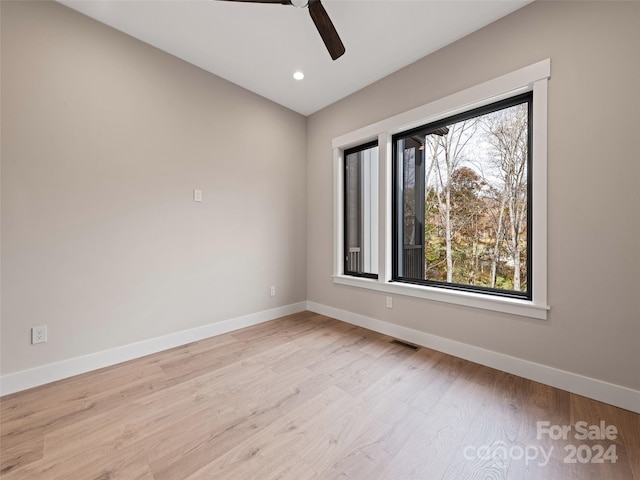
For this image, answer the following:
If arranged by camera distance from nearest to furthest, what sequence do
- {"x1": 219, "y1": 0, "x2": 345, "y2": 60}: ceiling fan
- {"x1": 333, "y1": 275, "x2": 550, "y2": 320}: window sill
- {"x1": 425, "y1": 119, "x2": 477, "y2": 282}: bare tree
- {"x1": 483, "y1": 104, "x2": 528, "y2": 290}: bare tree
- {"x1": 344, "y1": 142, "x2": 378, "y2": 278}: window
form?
{"x1": 219, "y1": 0, "x2": 345, "y2": 60}: ceiling fan, {"x1": 333, "y1": 275, "x2": 550, "y2": 320}: window sill, {"x1": 483, "y1": 104, "x2": 528, "y2": 290}: bare tree, {"x1": 425, "y1": 119, "x2": 477, "y2": 282}: bare tree, {"x1": 344, "y1": 142, "x2": 378, "y2": 278}: window

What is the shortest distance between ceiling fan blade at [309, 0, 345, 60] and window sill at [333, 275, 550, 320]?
208cm

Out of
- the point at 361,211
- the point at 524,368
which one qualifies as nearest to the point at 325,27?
the point at 361,211

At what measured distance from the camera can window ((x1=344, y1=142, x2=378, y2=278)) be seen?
307 centimetres

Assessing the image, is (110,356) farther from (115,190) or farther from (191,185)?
(191,185)

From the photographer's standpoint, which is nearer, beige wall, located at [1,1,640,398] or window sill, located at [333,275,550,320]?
beige wall, located at [1,1,640,398]

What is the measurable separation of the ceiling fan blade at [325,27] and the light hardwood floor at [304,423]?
7.91 ft

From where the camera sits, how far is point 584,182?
5.42ft

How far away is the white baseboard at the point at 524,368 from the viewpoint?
1538 millimetres

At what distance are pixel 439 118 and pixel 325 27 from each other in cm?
125

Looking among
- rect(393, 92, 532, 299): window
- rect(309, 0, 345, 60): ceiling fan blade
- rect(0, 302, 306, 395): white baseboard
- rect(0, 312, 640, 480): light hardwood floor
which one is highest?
rect(309, 0, 345, 60): ceiling fan blade

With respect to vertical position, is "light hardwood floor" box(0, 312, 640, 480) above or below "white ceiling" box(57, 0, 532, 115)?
below

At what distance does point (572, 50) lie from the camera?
1676mm

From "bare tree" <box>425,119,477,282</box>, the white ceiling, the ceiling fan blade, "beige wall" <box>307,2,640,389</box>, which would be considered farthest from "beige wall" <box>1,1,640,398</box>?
the ceiling fan blade

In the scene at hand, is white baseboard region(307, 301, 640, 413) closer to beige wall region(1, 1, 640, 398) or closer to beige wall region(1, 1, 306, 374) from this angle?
beige wall region(1, 1, 640, 398)
